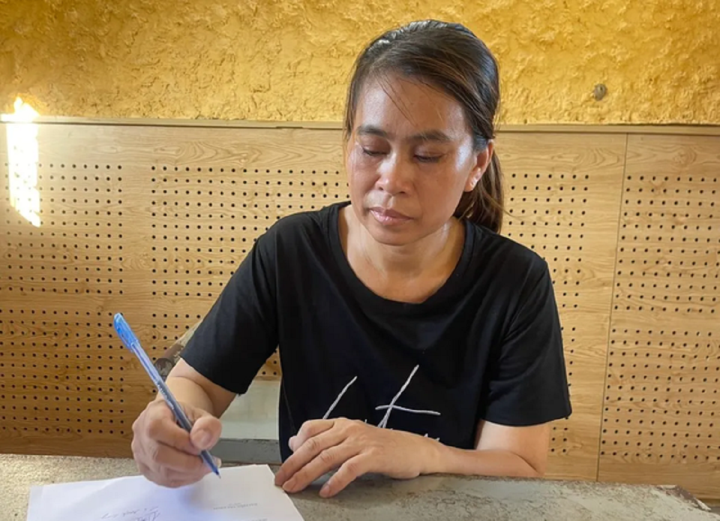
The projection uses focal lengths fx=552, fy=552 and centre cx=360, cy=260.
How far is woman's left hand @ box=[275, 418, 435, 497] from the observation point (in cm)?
74

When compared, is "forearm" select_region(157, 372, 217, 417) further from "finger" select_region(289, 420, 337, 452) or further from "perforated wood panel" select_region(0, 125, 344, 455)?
"perforated wood panel" select_region(0, 125, 344, 455)

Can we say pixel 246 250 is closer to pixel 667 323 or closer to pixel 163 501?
pixel 163 501

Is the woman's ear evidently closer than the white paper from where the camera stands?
No

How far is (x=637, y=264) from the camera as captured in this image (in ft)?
6.44

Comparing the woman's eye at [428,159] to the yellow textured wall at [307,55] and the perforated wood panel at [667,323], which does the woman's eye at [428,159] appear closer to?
the yellow textured wall at [307,55]

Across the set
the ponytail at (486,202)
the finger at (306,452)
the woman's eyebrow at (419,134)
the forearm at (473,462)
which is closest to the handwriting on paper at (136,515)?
the finger at (306,452)

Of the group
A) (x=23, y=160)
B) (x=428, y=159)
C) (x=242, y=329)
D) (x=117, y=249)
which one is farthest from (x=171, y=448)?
(x=23, y=160)

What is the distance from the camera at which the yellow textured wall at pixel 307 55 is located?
1.87m

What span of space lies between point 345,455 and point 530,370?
42cm

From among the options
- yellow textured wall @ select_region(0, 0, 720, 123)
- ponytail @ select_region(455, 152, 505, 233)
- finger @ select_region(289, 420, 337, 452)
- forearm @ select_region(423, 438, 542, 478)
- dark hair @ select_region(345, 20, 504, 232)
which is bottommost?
forearm @ select_region(423, 438, 542, 478)

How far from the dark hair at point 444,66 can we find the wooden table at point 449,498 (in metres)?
0.57

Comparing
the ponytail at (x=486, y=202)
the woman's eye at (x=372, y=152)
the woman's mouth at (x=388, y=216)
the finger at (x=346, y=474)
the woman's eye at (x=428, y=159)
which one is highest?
the woman's eye at (x=372, y=152)

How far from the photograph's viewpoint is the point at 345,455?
77 cm

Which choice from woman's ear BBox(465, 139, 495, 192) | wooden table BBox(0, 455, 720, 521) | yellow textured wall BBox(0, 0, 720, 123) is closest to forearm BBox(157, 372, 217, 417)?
wooden table BBox(0, 455, 720, 521)
